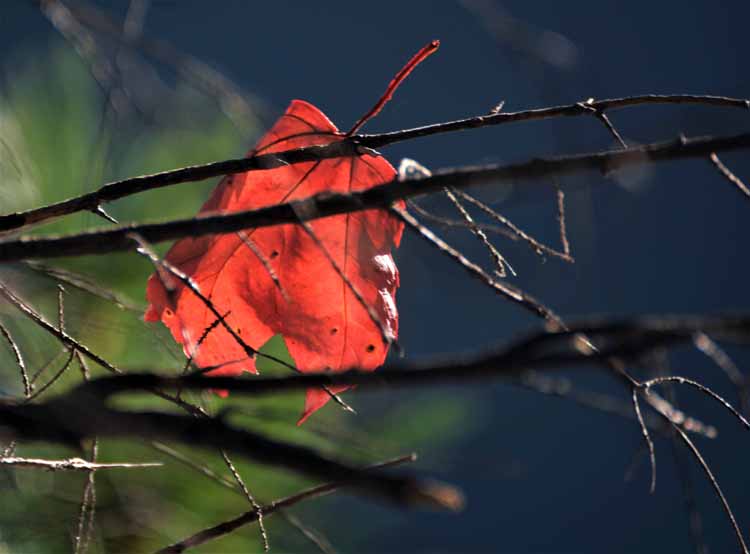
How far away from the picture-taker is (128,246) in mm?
364

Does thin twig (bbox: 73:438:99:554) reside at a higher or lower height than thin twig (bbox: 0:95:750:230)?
lower

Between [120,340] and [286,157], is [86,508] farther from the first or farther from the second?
[120,340]

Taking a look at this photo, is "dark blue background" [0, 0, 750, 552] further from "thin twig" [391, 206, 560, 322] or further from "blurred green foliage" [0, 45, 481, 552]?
"thin twig" [391, 206, 560, 322]

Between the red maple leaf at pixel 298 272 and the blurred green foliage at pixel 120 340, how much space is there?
0.12 ft

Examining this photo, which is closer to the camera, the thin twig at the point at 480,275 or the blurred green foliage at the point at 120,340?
the thin twig at the point at 480,275

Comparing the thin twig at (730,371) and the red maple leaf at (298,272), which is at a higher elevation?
the red maple leaf at (298,272)

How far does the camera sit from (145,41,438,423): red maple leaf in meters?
0.53

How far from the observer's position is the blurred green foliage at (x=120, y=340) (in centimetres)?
68

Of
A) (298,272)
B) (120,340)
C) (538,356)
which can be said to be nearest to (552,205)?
(120,340)

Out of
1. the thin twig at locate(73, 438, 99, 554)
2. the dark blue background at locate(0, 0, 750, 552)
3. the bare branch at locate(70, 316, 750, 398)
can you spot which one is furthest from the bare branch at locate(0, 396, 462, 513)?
the dark blue background at locate(0, 0, 750, 552)

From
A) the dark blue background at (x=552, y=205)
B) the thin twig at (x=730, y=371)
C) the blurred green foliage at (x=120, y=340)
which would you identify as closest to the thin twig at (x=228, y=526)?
the blurred green foliage at (x=120, y=340)

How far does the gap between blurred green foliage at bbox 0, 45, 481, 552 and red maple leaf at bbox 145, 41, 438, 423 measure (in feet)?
0.12

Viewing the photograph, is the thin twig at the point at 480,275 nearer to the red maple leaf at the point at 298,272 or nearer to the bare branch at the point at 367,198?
the bare branch at the point at 367,198

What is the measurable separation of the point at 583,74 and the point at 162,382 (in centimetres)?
Answer: 42
